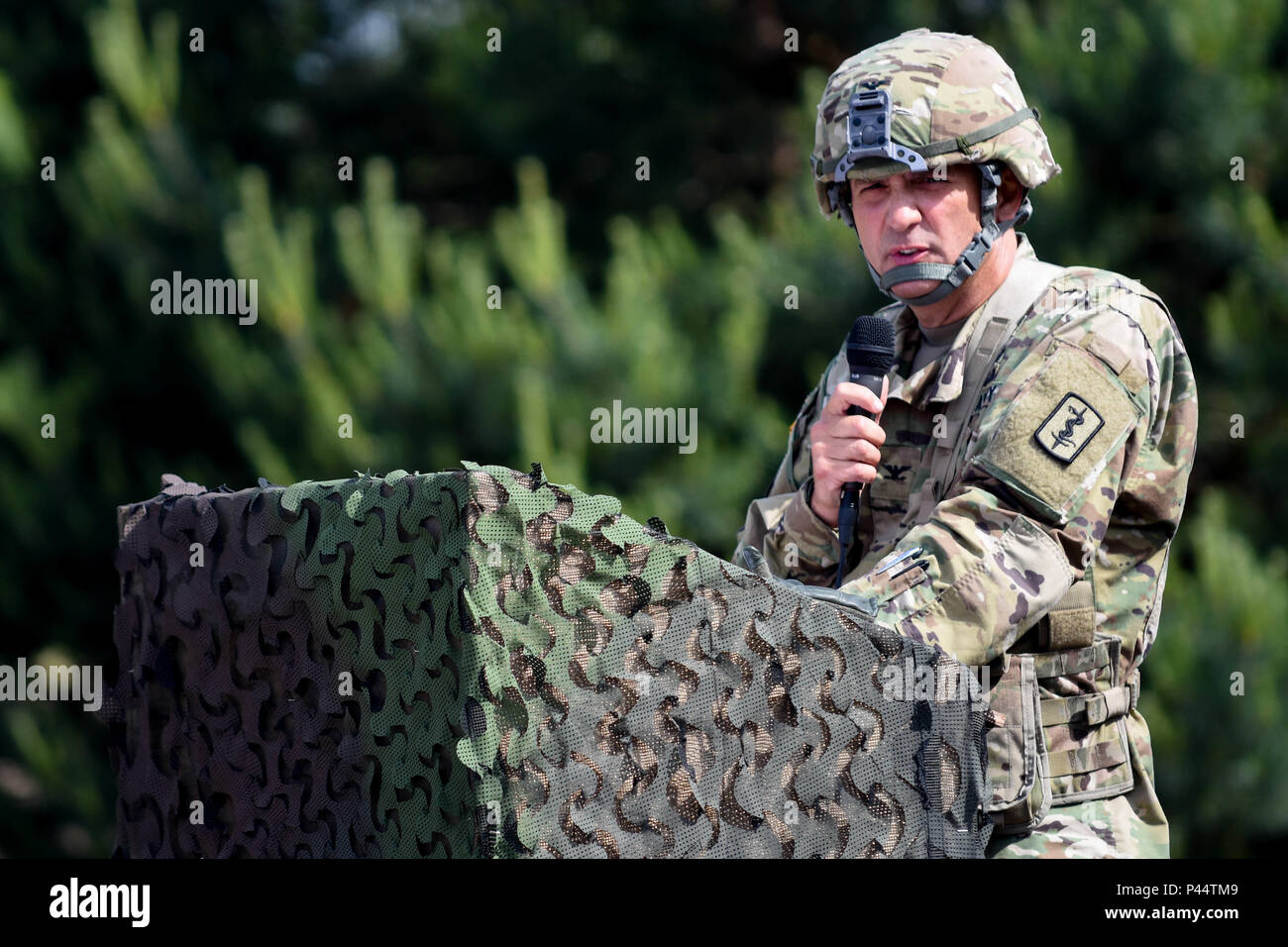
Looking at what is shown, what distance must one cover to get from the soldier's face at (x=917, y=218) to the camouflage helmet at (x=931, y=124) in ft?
0.07

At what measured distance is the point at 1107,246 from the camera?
9789 millimetres

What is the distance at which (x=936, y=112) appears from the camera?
3.19 meters

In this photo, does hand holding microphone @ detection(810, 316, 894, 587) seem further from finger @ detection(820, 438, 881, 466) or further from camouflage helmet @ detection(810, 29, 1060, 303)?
camouflage helmet @ detection(810, 29, 1060, 303)

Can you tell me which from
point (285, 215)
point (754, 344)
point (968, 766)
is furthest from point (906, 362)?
point (285, 215)

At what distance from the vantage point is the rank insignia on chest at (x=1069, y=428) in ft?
9.25

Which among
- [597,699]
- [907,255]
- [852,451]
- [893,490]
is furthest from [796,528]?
[597,699]

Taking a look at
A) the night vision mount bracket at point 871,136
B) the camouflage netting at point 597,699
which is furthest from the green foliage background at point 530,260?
the camouflage netting at point 597,699

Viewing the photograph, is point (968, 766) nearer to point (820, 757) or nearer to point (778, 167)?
point (820, 757)

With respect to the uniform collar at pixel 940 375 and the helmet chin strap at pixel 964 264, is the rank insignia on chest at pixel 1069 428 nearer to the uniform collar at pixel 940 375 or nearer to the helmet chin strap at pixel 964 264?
the uniform collar at pixel 940 375

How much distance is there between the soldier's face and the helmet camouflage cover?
44 mm

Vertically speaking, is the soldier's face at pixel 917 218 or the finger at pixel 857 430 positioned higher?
the soldier's face at pixel 917 218

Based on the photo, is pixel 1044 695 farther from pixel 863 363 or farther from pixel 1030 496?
pixel 863 363

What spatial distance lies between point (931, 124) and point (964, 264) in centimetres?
26

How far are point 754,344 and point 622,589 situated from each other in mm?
7444
